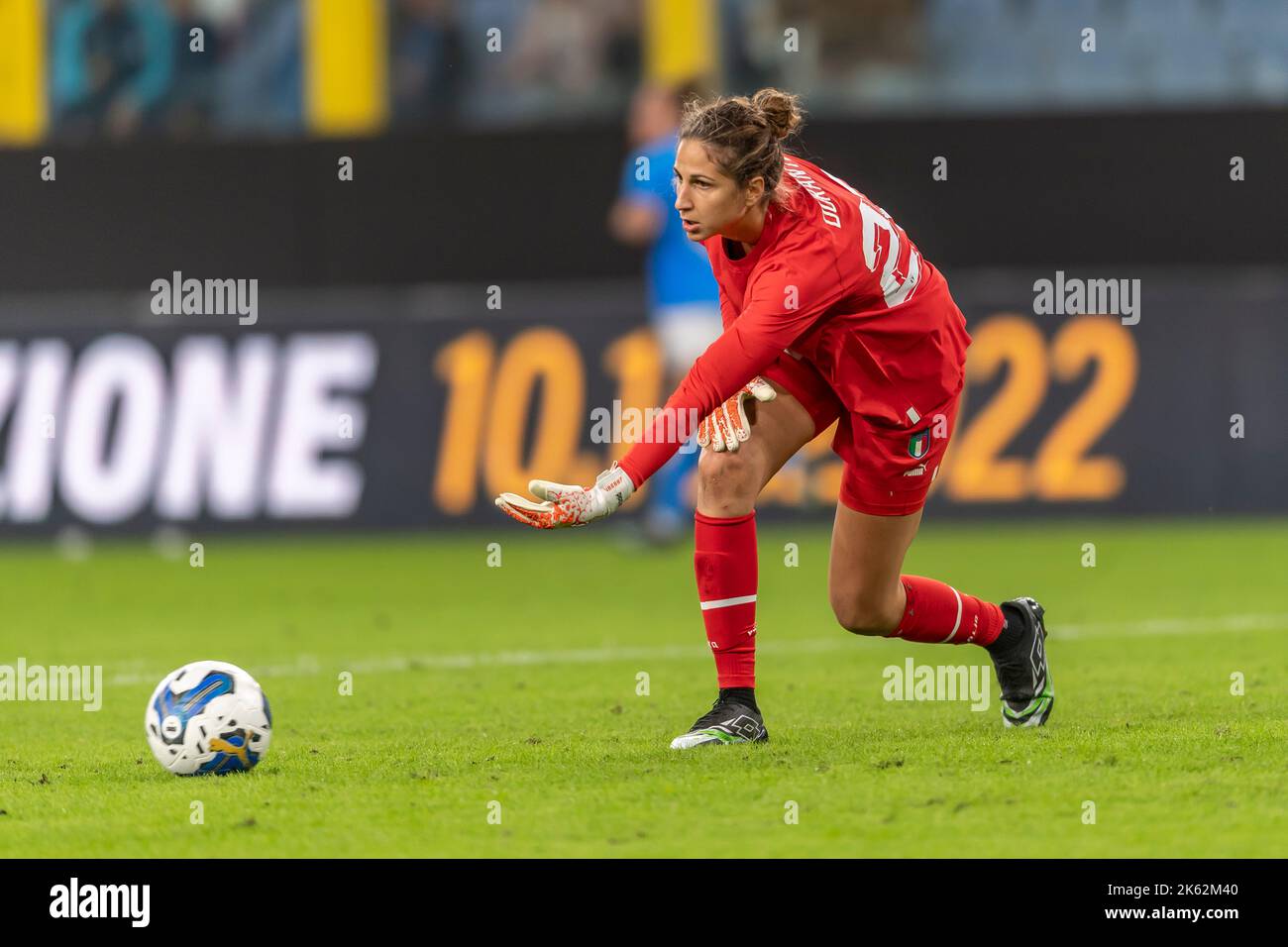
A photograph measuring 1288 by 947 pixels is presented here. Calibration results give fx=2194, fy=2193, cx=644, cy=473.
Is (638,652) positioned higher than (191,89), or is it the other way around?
(191,89)

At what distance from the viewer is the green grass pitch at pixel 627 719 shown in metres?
5.16

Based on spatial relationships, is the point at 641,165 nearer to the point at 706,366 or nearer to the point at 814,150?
the point at 814,150

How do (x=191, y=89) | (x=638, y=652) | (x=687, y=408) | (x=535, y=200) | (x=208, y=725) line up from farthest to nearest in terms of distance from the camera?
1. (x=191, y=89)
2. (x=535, y=200)
3. (x=638, y=652)
4. (x=208, y=725)
5. (x=687, y=408)

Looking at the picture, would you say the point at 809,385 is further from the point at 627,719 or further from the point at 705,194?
the point at 627,719

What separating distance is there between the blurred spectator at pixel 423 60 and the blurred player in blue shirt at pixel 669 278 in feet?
14.5

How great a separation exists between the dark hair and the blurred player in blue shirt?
6.57 m

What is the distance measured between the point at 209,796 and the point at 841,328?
7.14 feet

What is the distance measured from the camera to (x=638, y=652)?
29.7 ft

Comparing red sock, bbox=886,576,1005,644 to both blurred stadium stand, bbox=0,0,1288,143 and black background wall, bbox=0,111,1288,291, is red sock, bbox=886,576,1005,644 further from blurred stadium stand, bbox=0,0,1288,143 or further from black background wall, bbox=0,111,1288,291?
blurred stadium stand, bbox=0,0,1288,143

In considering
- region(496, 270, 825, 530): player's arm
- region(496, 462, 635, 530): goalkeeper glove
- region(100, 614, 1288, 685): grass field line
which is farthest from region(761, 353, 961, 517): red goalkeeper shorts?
region(100, 614, 1288, 685): grass field line

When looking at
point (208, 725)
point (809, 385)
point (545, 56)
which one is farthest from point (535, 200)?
point (208, 725)

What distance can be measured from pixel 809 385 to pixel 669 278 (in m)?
6.72

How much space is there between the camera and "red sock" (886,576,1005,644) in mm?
6672
